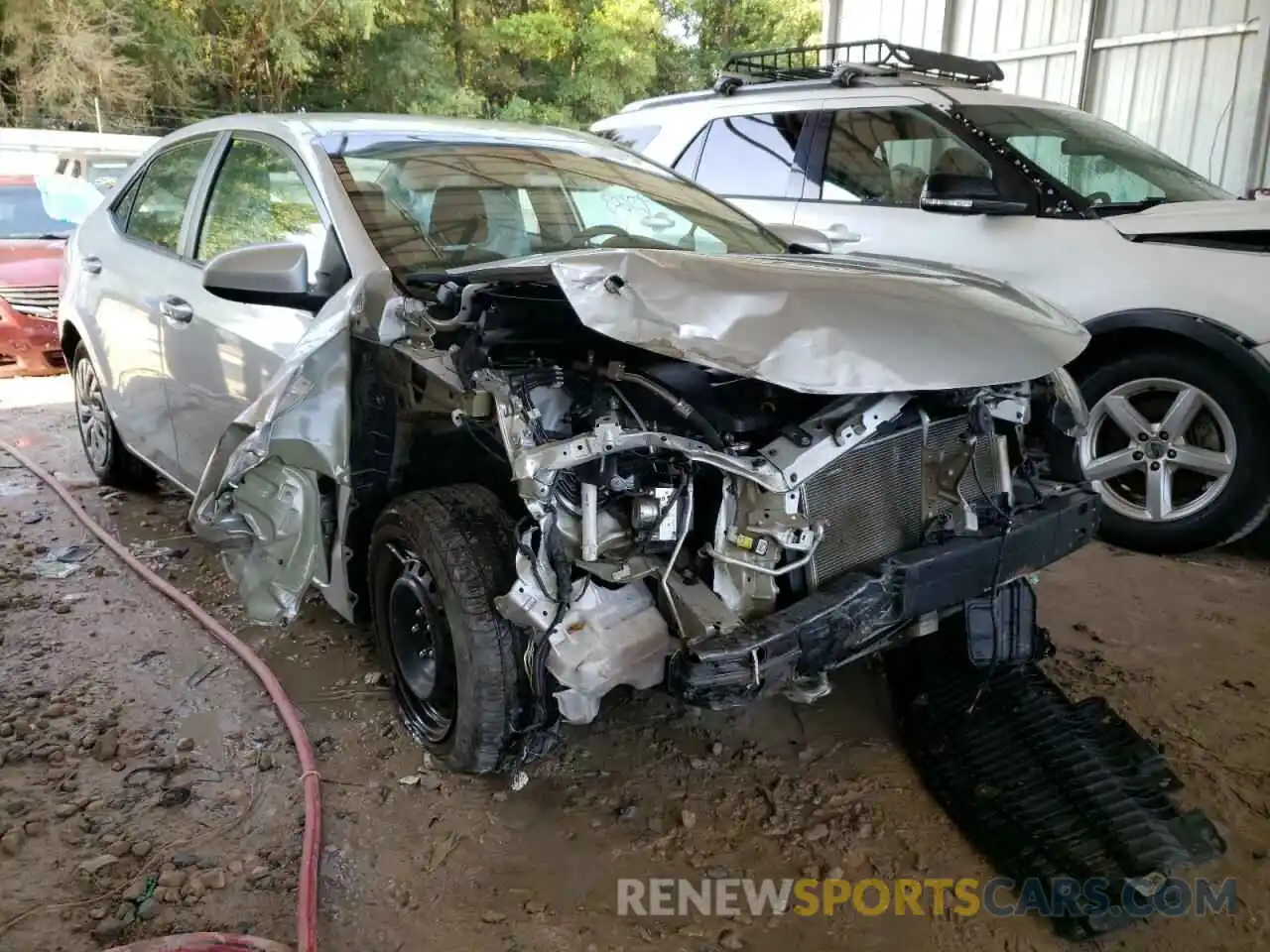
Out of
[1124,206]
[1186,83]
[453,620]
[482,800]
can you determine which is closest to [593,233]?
[453,620]

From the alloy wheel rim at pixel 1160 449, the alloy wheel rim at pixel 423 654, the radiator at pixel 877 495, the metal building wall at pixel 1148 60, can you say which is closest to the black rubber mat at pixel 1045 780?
the radiator at pixel 877 495

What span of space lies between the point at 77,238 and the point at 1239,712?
5313mm

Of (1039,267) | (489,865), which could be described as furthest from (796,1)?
(489,865)

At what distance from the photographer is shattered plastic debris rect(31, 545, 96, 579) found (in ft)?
13.8

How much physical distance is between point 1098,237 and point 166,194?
4.05 metres

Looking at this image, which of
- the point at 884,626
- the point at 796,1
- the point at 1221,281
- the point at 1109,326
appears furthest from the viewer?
the point at 796,1

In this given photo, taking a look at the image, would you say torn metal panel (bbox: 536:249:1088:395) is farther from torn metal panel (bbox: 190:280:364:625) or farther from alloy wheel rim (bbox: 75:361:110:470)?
alloy wheel rim (bbox: 75:361:110:470)

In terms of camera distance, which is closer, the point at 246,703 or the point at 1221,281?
the point at 246,703

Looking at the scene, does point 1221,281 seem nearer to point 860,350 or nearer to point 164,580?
point 860,350

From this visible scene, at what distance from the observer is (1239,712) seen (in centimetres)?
311

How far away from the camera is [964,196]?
14.6 feet

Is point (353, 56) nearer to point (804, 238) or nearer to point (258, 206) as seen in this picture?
point (258, 206)

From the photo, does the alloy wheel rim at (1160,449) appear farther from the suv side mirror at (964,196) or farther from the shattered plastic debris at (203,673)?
the shattered plastic debris at (203,673)

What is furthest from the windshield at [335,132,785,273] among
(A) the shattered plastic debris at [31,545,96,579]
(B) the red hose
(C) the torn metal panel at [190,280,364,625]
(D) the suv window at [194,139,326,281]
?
(A) the shattered plastic debris at [31,545,96,579]
